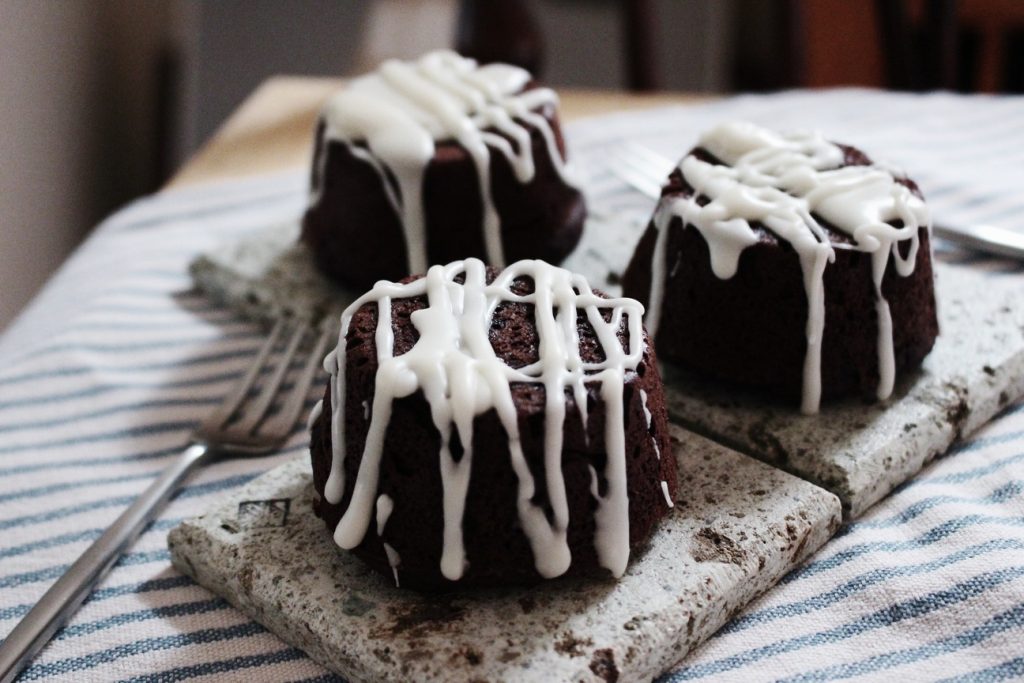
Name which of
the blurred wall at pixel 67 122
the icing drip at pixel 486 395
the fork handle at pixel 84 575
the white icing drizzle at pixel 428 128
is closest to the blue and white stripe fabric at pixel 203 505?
the fork handle at pixel 84 575

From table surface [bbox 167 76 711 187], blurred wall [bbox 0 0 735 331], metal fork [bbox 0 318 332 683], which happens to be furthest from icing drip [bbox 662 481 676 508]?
blurred wall [bbox 0 0 735 331]

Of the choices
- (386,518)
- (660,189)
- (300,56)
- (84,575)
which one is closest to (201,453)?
(84,575)

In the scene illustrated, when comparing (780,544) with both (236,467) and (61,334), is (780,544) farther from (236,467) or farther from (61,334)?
(61,334)

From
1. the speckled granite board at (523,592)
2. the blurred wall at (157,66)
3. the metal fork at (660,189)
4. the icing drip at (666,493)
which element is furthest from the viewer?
the blurred wall at (157,66)

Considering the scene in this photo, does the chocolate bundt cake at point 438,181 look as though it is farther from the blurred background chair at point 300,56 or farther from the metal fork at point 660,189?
the blurred background chair at point 300,56

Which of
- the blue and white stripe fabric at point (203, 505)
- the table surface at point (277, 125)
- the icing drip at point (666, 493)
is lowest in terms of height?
the blue and white stripe fabric at point (203, 505)
